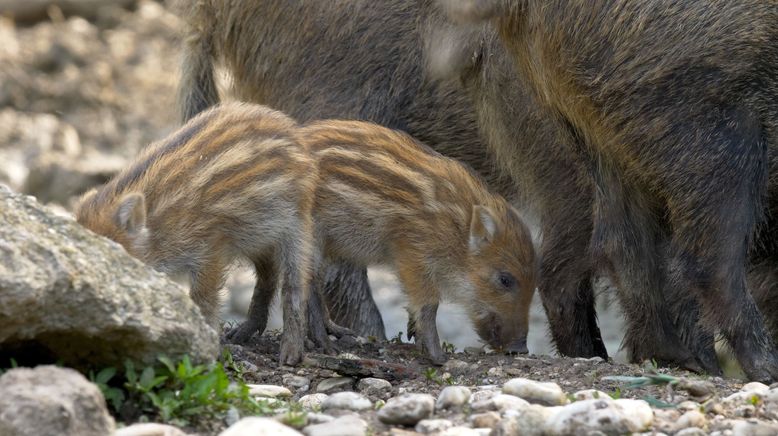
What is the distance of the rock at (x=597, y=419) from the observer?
3314mm

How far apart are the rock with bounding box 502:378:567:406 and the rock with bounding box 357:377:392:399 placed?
466mm

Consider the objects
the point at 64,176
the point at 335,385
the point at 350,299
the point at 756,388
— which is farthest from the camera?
the point at 64,176

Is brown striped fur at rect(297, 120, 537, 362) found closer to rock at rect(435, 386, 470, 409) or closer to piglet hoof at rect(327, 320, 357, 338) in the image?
piglet hoof at rect(327, 320, 357, 338)

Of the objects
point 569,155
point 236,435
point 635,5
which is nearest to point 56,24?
point 569,155

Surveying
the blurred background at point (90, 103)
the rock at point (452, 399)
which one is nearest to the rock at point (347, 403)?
the rock at point (452, 399)

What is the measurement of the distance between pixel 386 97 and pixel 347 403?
246 cm

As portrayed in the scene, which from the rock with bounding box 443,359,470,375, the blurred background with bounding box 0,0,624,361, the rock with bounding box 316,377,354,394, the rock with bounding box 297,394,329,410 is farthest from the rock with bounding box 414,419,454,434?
the blurred background with bounding box 0,0,624,361

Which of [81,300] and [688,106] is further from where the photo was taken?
[688,106]

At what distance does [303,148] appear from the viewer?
4.73 meters

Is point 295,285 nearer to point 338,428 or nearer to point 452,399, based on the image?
point 452,399

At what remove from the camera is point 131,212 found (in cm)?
417

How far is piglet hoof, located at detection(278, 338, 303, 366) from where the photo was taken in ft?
14.6

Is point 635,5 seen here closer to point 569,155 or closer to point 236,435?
point 569,155

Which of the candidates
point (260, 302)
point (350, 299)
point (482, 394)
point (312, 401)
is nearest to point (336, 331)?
point (260, 302)
